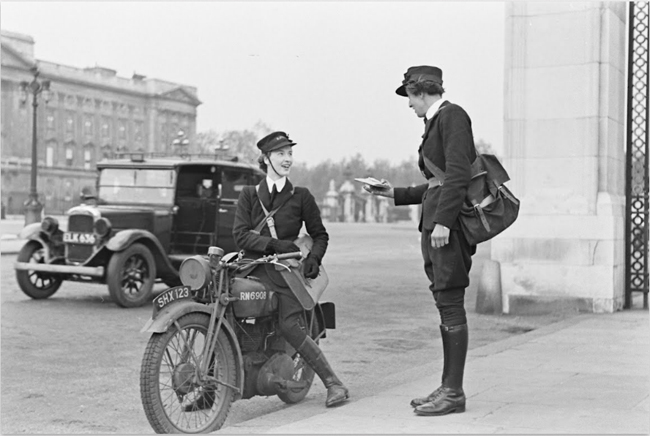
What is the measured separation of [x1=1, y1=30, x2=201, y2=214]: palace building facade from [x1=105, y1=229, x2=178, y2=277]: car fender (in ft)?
223

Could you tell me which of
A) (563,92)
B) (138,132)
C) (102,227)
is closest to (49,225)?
(102,227)

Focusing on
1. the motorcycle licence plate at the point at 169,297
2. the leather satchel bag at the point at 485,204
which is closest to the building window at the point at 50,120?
the motorcycle licence plate at the point at 169,297

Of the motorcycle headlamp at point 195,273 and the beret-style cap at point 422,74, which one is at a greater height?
the beret-style cap at point 422,74

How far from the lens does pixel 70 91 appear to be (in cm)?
9619

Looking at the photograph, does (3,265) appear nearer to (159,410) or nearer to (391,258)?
(391,258)

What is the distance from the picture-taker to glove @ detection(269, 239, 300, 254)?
5.72 metres

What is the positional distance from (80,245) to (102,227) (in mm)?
454

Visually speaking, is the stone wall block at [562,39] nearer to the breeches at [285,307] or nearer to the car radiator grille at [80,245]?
the car radiator grille at [80,245]

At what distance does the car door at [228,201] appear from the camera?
14.4 m

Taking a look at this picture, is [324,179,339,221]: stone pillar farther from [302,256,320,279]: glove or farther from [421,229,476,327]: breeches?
[421,229,476,327]: breeches

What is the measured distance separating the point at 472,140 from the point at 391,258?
20576 millimetres

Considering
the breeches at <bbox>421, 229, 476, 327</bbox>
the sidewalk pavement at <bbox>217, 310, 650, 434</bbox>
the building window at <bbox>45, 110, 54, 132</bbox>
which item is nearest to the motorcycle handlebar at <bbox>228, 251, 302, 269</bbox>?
the breeches at <bbox>421, 229, 476, 327</bbox>

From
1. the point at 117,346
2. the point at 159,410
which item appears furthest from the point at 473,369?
the point at 117,346

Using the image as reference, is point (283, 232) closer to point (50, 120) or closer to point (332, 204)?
point (332, 204)
